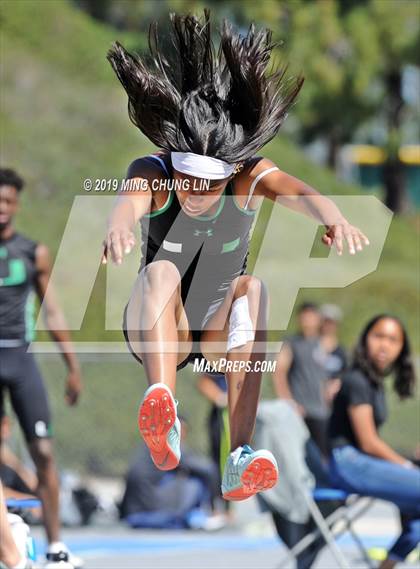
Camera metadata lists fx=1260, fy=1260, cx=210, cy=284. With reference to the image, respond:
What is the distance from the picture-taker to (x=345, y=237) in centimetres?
468

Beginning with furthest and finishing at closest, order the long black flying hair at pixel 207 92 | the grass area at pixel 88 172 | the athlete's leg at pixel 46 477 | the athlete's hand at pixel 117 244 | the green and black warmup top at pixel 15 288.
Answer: the grass area at pixel 88 172 → the green and black warmup top at pixel 15 288 → the athlete's leg at pixel 46 477 → the long black flying hair at pixel 207 92 → the athlete's hand at pixel 117 244

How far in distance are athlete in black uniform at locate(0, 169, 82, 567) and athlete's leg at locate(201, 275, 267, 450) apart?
1.86 metres

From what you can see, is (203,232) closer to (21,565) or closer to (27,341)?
(21,565)

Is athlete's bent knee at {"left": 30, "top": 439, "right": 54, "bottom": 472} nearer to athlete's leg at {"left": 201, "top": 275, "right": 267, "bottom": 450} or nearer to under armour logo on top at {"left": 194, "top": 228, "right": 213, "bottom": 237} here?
athlete's leg at {"left": 201, "top": 275, "right": 267, "bottom": 450}

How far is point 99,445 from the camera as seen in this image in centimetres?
1095

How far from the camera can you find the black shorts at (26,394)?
6.84m

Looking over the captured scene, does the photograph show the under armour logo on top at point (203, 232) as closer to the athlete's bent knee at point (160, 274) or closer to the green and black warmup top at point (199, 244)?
the green and black warmup top at point (199, 244)

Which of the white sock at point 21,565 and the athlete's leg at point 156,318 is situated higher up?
the athlete's leg at point 156,318

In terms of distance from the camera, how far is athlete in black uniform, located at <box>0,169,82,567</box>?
6.84 meters
